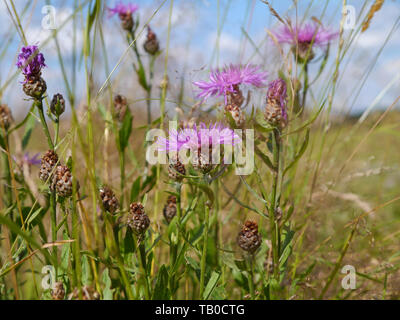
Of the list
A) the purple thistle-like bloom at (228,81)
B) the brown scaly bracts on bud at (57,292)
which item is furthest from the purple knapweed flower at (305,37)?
the brown scaly bracts on bud at (57,292)

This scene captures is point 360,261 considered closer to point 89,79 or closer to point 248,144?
point 248,144

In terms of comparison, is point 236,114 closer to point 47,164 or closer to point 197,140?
point 197,140

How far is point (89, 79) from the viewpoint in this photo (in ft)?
1.97

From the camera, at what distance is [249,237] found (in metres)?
0.74

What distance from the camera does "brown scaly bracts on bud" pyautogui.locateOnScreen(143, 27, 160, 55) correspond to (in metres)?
1.25

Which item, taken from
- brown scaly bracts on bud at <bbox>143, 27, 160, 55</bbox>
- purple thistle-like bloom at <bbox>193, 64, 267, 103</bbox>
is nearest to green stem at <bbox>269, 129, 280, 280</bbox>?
purple thistle-like bloom at <bbox>193, 64, 267, 103</bbox>

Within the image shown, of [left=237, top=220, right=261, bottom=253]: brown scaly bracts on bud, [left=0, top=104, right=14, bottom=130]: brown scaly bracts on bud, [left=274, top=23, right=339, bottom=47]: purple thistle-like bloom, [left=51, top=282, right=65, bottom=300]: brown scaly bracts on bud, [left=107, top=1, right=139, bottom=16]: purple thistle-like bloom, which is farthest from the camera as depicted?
[left=107, top=1, right=139, bottom=16]: purple thistle-like bloom

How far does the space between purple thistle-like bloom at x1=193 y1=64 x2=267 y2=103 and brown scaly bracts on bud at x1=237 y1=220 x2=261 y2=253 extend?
260 mm

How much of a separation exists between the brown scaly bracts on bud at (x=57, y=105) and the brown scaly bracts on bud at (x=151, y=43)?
0.58 metres

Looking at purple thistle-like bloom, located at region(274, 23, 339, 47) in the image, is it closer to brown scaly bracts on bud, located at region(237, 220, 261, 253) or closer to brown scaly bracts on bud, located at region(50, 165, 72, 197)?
brown scaly bracts on bud, located at region(237, 220, 261, 253)

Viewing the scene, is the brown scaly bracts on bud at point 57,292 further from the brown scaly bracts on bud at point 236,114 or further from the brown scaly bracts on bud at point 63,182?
the brown scaly bracts on bud at point 236,114

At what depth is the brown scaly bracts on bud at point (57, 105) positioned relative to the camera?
0.72m

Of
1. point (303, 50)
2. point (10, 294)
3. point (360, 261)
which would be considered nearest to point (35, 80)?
point (10, 294)

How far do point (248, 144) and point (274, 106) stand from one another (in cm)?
8
